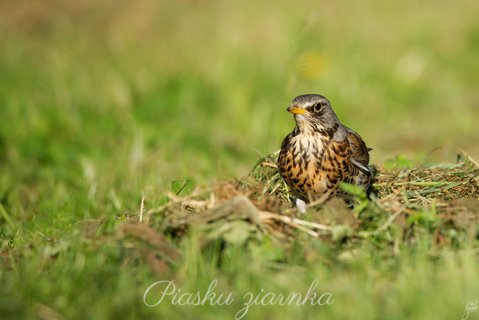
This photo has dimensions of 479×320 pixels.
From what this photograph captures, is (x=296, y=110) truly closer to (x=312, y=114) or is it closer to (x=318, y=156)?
(x=312, y=114)

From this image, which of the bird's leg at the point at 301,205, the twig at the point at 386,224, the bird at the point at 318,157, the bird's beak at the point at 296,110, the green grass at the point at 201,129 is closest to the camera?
the green grass at the point at 201,129

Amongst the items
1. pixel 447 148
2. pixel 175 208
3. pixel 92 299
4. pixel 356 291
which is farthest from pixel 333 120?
pixel 447 148

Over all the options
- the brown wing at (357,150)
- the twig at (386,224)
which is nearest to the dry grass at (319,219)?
the twig at (386,224)

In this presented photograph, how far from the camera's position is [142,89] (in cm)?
1084

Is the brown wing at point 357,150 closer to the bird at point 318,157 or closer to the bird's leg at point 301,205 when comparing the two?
the bird at point 318,157

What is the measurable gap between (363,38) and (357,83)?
56.6 inches

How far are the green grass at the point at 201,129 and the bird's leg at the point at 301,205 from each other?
473 millimetres

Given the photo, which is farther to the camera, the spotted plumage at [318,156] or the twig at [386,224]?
the spotted plumage at [318,156]

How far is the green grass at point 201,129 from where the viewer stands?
14.1 ft

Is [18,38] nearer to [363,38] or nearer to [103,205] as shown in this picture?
[363,38]

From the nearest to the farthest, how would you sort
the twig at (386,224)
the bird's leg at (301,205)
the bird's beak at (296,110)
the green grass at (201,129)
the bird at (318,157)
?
the green grass at (201,129) → the twig at (386,224) → the bird's leg at (301,205) → the bird at (318,157) → the bird's beak at (296,110)

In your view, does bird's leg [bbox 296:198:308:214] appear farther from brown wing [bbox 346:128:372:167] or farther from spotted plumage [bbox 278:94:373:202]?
brown wing [bbox 346:128:372:167]

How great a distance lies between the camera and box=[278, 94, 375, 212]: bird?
564cm

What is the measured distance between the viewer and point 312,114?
19.2ft
